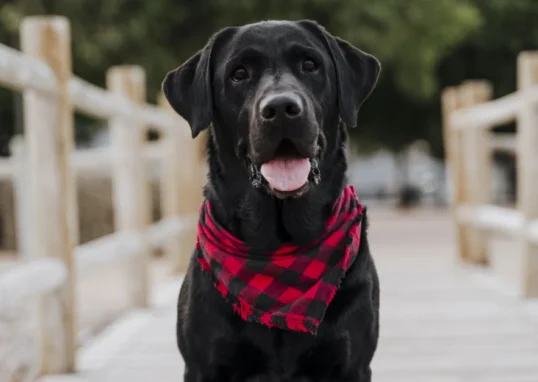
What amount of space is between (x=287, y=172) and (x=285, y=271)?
0.35 metres

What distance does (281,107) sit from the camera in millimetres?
2297

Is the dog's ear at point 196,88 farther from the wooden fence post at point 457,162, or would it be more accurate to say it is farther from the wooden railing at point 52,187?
the wooden fence post at point 457,162

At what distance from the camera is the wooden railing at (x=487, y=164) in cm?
506

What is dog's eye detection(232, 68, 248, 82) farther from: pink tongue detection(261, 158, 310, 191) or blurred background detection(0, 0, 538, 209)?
blurred background detection(0, 0, 538, 209)

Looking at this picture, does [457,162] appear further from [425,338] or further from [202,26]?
[202,26]

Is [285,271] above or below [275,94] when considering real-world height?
below

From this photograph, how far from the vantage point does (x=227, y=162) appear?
261cm

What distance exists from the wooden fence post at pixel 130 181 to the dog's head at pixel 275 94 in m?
2.61

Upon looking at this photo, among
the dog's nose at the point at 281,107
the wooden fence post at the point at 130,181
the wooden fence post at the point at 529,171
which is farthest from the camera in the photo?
the wooden fence post at the point at 130,181

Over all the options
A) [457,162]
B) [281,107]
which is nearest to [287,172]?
[281,107]

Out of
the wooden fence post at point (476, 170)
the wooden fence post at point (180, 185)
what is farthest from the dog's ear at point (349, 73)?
the wooden fence post at point (180, 185)

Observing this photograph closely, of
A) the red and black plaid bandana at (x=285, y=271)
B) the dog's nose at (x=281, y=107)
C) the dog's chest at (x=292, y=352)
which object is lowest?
the dog's chest at (x=292, y=352)

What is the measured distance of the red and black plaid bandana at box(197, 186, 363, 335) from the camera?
249cm

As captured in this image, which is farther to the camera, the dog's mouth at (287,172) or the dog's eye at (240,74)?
the dog's eye at (240,74)
